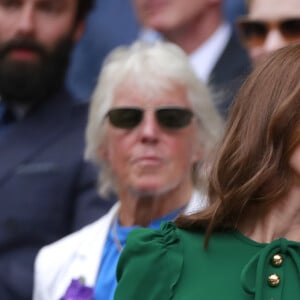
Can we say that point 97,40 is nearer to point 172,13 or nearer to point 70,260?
point 172,13

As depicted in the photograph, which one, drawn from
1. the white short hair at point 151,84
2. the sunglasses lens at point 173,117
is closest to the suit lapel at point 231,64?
the white short hair at point 151,84

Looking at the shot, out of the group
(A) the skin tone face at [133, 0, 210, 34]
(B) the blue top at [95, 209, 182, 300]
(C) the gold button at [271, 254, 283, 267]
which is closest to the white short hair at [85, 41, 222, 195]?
(B) the blue top at [95, 209, 182, 300]

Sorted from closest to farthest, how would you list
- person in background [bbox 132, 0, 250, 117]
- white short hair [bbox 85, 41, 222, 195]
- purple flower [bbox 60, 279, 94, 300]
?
purple flower [bbox 60, 279, 94, 300] → white short hair [bbox 85, 41, 222, 195] → person in background [bbox 132, 0, 250, 117]

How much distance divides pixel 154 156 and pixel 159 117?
0.46 ft

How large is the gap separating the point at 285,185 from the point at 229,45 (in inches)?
87.4

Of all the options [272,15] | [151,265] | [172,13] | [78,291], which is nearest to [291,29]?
[272,15]

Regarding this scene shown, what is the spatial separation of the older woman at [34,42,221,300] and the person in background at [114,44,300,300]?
118 centimetres

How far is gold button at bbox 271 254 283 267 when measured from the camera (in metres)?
2.47

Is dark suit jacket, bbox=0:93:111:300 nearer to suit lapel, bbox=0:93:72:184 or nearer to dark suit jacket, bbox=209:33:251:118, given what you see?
suit lapel, bbox=0:93:72:184

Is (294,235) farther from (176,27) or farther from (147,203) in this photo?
(176,27)

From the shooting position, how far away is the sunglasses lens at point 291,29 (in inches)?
166

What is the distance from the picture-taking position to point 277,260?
2.47m

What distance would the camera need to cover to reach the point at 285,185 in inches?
99.0

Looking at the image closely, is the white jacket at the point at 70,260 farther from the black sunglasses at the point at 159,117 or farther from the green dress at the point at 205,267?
the green dress at the point at 205,267
